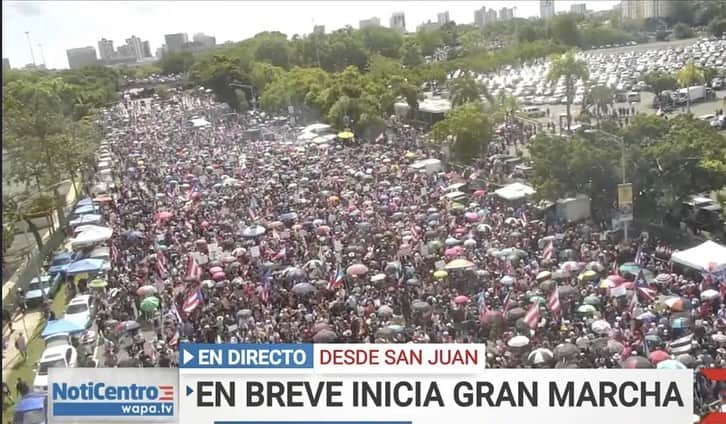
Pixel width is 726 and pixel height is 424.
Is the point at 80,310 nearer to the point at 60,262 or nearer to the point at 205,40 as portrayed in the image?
the point at 60,262

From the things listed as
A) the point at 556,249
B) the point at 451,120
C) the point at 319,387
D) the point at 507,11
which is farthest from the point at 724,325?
the point at 451,120

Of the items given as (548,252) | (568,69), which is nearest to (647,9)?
(568,69)

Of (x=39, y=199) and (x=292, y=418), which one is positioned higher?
(x=39, y=199)

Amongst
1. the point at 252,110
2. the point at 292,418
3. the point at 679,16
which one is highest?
the point at 679,16

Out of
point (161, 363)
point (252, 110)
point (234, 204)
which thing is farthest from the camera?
point (252, 110)

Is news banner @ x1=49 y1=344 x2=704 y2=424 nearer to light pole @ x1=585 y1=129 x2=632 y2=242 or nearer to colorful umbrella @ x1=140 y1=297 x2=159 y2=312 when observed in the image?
colorful umbrella @ x1=140 y1=297 x2=159 y2=312

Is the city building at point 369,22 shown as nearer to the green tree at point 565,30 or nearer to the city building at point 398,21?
the city building at point 398,21

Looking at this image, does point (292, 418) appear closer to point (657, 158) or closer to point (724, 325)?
point (724, 325)

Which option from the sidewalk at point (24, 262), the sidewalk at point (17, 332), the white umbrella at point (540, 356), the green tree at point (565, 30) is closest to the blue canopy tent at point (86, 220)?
the sidewalk at point (24, 262)
